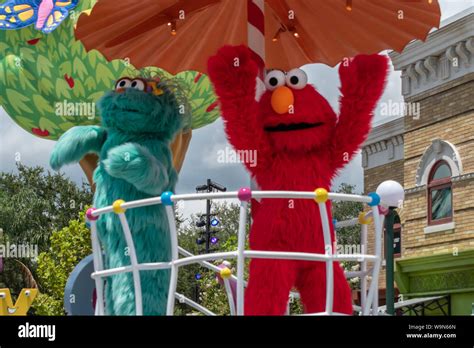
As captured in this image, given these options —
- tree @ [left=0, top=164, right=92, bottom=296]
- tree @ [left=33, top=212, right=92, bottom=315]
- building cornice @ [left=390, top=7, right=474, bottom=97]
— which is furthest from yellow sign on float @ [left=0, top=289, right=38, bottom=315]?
tree @ [left=0, top=164, right=92, bottom=296]

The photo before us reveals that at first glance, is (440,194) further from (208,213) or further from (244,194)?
(244,194)

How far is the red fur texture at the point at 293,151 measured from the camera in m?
4.02

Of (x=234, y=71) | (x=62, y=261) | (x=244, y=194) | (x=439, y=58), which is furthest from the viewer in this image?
(x=62, y=261)

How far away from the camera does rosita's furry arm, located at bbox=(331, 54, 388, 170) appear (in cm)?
418

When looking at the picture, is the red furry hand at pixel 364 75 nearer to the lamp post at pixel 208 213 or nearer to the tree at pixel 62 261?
the tree at pixel 62 261

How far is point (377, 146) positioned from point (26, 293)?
15.2 metres

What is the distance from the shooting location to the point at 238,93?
4.08 meters

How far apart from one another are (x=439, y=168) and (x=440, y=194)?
1.73 feet

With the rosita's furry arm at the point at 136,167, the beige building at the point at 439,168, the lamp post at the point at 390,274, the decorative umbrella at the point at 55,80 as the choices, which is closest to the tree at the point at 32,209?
the beige building at the point at 439,168

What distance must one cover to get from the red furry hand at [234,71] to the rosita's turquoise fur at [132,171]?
2.87 ft

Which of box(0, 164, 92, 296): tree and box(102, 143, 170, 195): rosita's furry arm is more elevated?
box(0, 164, 92, 296): tree

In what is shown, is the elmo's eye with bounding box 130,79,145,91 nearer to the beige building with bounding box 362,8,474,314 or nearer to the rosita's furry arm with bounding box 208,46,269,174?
the rosita's furry arm with bounding box 208,46,269,174

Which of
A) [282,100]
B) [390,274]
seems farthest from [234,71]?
[390,274]

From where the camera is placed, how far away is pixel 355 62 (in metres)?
4.21
